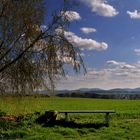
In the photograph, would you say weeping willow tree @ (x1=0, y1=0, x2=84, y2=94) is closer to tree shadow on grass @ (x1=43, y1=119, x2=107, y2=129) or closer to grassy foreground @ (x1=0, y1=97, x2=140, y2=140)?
grassy foreground @ (x1=0, y1=97, x2=140, y2=140)

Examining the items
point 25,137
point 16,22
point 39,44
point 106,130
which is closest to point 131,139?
point 106,130

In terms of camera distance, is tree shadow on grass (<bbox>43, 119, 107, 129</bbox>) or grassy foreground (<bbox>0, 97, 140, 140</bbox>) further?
tree shadow on grass (<bbox>43, 119, 107, 129</bbox>)

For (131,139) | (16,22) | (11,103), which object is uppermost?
(16,22)

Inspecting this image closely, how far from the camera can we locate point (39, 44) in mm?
13555

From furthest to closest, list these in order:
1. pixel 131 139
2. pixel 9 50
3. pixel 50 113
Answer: pixel 50 113, pixel 131 139, pixel 9 50

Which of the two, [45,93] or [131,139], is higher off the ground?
→ [45,93]

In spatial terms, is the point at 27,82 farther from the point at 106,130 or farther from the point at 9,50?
the point at 106,130

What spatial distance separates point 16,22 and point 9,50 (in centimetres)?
87

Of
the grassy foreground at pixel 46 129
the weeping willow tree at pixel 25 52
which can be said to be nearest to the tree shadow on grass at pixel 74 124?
the grassy foreground at pixel 46 129

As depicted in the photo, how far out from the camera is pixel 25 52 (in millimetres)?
13305

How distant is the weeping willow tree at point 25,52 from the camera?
13141mm

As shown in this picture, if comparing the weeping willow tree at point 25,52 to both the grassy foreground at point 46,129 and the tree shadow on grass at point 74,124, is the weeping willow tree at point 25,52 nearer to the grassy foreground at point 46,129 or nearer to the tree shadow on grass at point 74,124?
the grassy foreground at point 46,129

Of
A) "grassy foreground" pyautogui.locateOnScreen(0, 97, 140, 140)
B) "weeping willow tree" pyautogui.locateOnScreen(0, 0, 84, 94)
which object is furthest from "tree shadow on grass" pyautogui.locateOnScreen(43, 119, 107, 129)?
"weeping willow tree" pyautogui.locateOnScreen(0, 0, 84, 94)

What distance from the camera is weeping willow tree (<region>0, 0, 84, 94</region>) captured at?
13.1 meters
